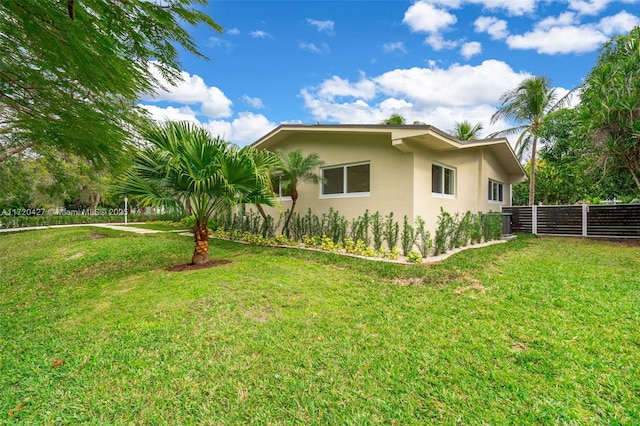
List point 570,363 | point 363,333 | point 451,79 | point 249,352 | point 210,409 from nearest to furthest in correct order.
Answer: point 210,409 < point 570,363 < point 249,352 < point 363,333 < point 451,79

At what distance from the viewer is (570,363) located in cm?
291

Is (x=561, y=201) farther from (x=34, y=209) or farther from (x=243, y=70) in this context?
(x=34, y=209)

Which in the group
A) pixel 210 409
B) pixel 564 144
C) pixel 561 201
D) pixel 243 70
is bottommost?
pixel 210 409

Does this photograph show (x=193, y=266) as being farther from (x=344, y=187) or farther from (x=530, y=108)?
(x=530, y=108)

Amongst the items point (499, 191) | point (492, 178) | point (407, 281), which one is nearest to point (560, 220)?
point (499, 191)

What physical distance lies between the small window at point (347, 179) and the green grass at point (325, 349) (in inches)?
171

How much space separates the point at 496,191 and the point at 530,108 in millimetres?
6708

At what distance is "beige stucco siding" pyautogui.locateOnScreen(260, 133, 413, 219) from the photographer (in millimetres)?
8914

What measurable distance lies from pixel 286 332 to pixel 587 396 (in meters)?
2.89

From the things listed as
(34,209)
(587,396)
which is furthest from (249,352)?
(34,209)

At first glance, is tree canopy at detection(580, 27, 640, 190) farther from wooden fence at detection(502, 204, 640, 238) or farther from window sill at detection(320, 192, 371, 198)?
window sill at detection(320, 192, 371, 198)

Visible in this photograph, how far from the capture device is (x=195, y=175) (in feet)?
20.7

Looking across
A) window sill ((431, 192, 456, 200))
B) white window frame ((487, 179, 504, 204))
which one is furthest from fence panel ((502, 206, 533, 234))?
window sill ((431, 192, 456, 200))

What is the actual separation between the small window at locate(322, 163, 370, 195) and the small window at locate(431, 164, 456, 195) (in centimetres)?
221
